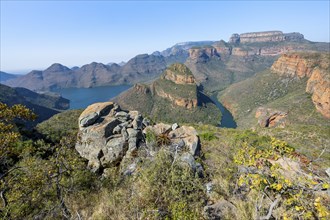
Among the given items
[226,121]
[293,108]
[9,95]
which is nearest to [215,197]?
[293,108]

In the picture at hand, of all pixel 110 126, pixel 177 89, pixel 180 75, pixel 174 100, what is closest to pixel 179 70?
pixel 180 75

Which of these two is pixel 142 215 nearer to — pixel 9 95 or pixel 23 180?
pixel 23 180

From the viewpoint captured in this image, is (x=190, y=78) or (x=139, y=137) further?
(x=190, y=78)

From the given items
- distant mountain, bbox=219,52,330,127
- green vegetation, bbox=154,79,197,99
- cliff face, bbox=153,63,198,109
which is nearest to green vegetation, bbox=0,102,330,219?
distant mountain, bbox=219,52,330,127

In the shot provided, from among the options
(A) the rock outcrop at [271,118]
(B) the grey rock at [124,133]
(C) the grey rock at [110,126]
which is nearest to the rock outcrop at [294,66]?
(A) the rock outcrop at [271,118]

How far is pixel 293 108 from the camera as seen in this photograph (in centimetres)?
7812

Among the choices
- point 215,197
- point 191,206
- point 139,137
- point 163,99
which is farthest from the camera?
point 163,99

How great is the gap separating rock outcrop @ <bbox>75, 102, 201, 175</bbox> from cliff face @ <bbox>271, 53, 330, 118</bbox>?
79.6m

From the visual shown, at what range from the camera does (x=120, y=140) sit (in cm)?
1394

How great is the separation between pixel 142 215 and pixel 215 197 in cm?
256

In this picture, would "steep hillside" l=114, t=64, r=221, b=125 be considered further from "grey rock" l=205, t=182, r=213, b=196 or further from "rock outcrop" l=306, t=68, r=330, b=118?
"grey rock" l=205, t=182, r=213, b=196

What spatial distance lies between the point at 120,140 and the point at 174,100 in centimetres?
11641

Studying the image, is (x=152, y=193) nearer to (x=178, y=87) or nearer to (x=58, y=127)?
(x=58, y=127)

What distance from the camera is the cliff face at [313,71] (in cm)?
7546
